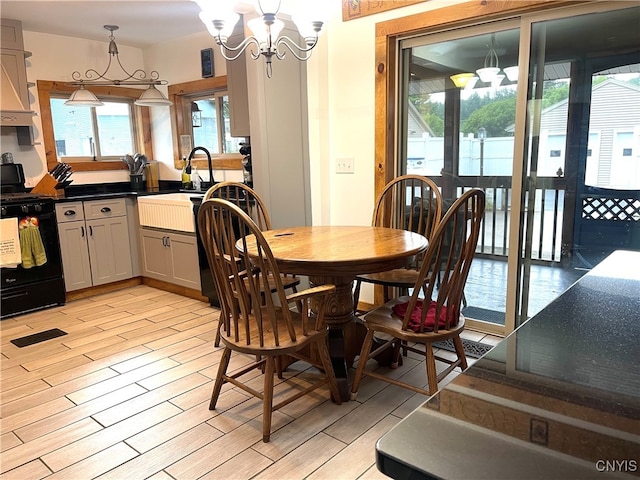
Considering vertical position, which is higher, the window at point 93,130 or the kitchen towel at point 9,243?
the window at point 93,130

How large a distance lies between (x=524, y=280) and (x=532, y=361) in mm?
2412

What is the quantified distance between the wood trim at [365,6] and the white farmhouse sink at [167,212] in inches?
73.9

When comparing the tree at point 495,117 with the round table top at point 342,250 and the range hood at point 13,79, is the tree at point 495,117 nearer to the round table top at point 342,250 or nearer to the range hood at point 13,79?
the round table top at point 342,250

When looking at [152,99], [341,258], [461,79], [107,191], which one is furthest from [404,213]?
[107,191]

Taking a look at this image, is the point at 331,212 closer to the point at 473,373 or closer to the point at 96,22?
the point at 96,22

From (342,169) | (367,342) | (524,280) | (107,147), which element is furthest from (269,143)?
(107,147)

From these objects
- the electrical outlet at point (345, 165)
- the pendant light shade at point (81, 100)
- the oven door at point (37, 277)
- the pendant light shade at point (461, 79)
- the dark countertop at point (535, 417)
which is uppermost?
the pendant light shade at point (81, 100)

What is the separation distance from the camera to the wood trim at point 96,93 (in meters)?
4.36

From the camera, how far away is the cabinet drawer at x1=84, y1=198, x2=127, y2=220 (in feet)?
13.4

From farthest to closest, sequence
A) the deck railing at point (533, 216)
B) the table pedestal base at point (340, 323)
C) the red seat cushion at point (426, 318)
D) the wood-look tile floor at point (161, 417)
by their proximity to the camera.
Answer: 1. the deck railing at point (533, 216)
2. the table pedestal base at point (340, 323)
3. the red seat cushion at point (426, 318)
4. the wood-look tile floor at point (161, 417)

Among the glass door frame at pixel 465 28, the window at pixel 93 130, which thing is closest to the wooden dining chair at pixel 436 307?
the glass door frame at pixel 465 28

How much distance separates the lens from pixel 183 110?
4.87m

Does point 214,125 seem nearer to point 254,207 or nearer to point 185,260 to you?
point 185,260

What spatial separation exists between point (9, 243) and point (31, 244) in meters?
0.16
